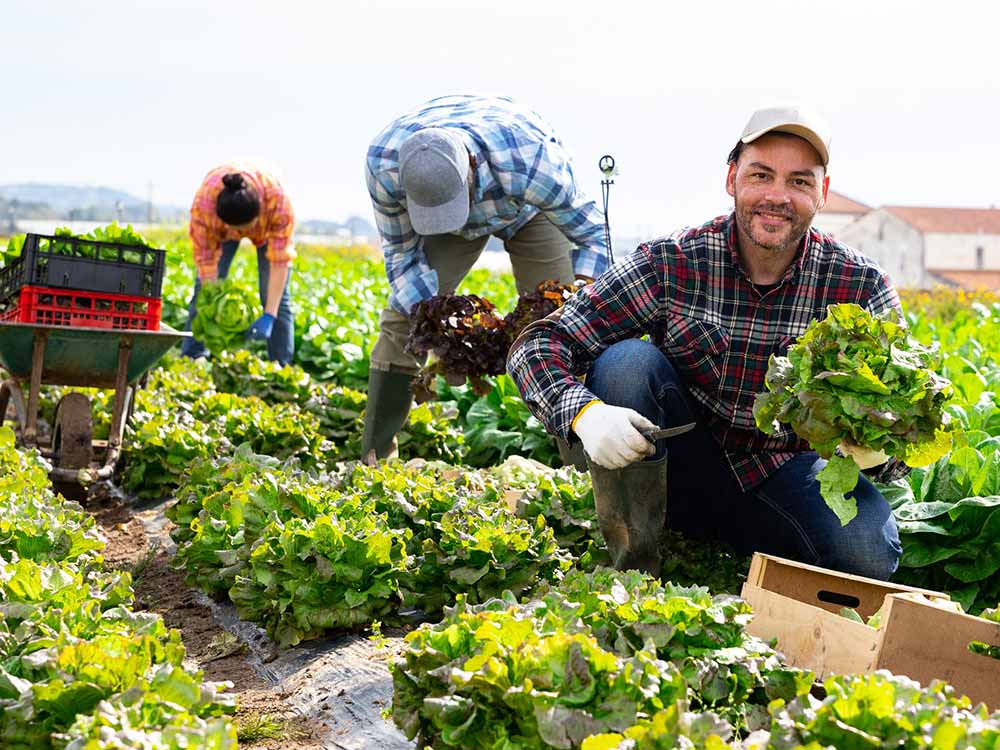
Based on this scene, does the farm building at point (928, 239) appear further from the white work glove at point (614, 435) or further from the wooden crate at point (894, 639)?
the wooden crate at point (894, 639)

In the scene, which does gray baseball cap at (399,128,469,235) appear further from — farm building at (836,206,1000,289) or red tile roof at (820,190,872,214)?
red tile roof at (820,190,872,214)

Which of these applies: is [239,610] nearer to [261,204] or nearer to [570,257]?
[570,257]

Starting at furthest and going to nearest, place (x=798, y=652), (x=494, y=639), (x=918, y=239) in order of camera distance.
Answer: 1. (x=918, y=239)
2. (x=798, y=652)
3. (x=494, y=639)

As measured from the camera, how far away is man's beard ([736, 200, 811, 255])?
12.0 ft

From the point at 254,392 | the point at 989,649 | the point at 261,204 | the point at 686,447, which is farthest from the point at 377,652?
the point at 261,204

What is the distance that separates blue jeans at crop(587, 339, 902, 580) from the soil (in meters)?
1.39

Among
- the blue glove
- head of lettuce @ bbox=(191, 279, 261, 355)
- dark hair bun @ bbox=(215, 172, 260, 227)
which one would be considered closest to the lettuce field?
the blue glove

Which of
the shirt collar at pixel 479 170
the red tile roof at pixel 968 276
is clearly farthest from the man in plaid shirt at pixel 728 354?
the red tile roof at pixel 968 276

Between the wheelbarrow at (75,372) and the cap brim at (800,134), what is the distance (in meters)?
3.57

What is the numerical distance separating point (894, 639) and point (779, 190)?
145cm

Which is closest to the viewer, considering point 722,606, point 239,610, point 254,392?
point 722,606

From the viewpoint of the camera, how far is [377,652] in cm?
375

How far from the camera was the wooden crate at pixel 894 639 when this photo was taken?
2.91m

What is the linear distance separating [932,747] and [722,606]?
84 centimetres
